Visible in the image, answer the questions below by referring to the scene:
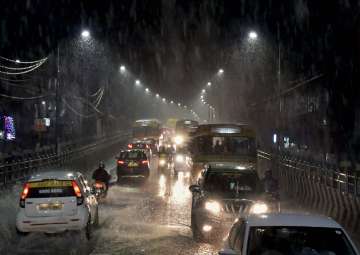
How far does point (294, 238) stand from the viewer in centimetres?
672

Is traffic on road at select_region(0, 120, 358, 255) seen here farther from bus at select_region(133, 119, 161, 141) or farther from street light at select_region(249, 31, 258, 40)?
bus at select_region(133, 119, 161, 141)

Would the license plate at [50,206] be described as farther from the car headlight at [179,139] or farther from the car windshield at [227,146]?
the car headlight at [179,139]

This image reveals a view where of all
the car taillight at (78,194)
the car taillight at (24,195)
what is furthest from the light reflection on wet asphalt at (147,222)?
the car taillight at (24,195)

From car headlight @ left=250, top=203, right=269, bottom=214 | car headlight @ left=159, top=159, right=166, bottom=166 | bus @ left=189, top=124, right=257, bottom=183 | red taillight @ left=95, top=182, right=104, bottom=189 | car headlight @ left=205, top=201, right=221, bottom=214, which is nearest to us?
car headlight @ left=250, top=203, right=269, bottom=214

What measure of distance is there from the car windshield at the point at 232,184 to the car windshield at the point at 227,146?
765 centimetres

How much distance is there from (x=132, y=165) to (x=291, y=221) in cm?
2514

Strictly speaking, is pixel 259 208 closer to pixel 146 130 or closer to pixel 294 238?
pixel 294 238

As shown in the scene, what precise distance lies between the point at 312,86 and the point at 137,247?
138 ft

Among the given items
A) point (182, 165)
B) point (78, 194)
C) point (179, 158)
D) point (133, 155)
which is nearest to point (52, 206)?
point (78, 194)

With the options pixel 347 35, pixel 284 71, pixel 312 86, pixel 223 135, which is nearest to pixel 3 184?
pixel 223 135

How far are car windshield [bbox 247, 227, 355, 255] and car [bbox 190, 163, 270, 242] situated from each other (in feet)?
20.9

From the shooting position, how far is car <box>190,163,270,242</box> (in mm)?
13367

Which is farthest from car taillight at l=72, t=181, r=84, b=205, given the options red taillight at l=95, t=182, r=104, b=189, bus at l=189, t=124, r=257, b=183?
red taillight at l=95, t=182, r=104, b=189

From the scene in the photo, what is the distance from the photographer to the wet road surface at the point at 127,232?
13055 millimetres
